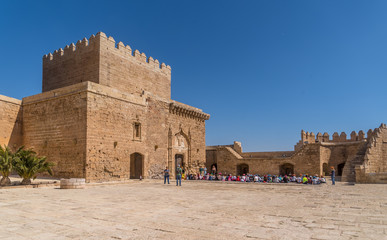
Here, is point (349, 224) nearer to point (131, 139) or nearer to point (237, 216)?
point (237, 216)

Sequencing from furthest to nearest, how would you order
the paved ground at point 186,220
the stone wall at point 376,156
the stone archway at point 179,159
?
1. the stone archway at point 179,159
2. the stone wall at point 376,156
3. the paved ground at point 186,220

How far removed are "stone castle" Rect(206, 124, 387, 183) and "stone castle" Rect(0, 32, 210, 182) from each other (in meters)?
5.65

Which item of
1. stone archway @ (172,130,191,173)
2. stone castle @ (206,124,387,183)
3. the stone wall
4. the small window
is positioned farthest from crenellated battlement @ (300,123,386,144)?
the small window

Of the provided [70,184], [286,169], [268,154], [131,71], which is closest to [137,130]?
[131,71]

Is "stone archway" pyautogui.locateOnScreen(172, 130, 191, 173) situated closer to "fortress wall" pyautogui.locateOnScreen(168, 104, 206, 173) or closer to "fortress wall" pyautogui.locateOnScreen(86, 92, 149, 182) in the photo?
"fortress wall" pyautogui.locateOnScreen(168, 104, 206, 173)

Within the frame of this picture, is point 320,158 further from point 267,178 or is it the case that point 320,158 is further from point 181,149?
point 181,149

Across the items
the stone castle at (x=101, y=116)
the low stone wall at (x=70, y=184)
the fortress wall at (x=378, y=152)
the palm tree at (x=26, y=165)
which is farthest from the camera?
the fortress wall at (x=378, y=152)

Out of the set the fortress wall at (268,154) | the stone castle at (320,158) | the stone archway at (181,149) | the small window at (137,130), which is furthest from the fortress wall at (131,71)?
the fortress wall at (268,154)

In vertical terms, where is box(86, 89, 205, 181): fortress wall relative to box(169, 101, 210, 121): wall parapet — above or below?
below

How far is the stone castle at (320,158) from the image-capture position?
17891 mm

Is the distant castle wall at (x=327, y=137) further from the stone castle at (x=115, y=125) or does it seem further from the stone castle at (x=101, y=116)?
the stone castle at (x=101, y=116)

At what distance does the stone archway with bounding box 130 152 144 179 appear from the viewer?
56.7 ft

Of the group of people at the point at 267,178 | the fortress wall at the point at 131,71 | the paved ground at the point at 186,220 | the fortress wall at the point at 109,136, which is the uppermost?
the fortress wall at the point at 131,71

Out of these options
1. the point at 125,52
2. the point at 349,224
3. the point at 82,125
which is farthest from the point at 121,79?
the point at 349,224
